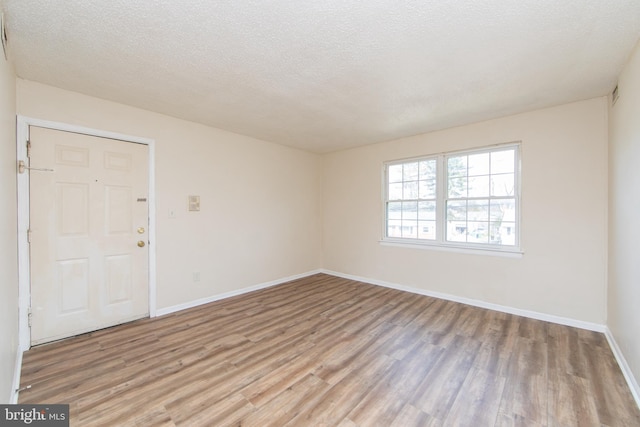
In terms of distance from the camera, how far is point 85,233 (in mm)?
2848

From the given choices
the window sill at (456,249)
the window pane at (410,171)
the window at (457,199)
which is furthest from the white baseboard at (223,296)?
the window pane at (410,171)

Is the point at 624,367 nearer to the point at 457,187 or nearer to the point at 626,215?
the point at 626,215

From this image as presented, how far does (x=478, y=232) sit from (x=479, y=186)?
2.13ft

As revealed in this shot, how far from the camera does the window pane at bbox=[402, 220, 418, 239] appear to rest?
172 inches

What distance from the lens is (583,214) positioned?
2.98 metres

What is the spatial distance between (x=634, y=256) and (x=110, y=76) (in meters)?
4.60

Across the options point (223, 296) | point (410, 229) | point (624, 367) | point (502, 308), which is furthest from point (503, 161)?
point (223, 296)

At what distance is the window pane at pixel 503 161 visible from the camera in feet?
11.4

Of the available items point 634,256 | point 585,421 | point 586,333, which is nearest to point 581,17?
point 634,256

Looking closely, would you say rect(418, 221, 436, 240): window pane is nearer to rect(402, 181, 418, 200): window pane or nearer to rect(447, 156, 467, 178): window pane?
rect(402, 181, 418, 200): window pane

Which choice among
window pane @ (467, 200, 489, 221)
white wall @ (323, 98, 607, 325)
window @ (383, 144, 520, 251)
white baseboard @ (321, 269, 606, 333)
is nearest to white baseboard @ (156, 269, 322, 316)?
white baseboard @ (321, 269, 606, 333)

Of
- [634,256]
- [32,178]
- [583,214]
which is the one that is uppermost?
[32,178]

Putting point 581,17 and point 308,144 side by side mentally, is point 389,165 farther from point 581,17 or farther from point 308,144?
point 581,17

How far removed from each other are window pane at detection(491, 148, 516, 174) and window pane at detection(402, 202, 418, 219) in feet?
3.92
